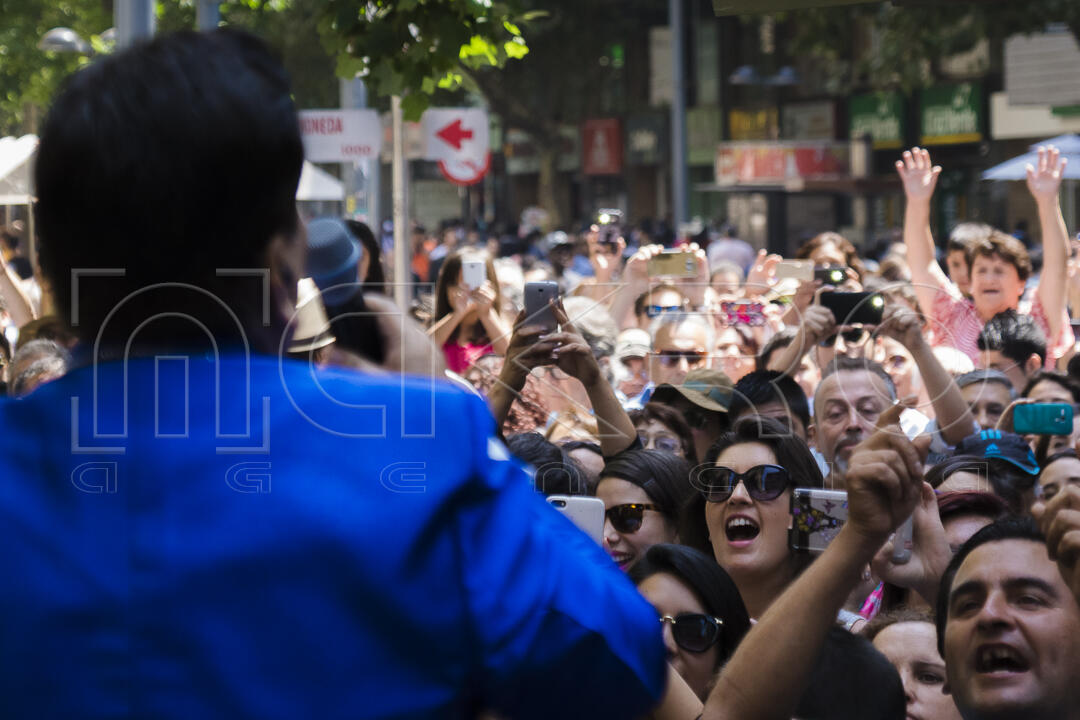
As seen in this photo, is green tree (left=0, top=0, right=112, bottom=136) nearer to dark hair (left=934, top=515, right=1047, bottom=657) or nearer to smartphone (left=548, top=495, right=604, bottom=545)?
smartphone (left=548, top=495, right=604, bottom=545)

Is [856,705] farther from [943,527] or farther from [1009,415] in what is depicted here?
[1009,415]

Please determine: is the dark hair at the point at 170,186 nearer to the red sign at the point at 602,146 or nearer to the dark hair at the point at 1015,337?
the dark hair at the point at 1015,337

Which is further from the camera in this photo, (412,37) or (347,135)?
(347,135)

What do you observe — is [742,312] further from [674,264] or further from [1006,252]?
[1006,252]

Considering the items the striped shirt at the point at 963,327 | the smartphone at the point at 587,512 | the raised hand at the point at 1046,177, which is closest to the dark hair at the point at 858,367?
the striped shirt at the point at 963,327

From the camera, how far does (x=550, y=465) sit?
14.6 ft

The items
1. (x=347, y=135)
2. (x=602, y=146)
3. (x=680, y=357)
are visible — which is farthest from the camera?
(x=602, y=146)

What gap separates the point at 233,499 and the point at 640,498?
2.90 metres

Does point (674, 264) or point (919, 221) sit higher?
point (919, 221)

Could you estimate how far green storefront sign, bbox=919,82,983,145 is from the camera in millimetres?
25828

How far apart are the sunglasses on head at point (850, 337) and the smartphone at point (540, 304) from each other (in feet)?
6.14

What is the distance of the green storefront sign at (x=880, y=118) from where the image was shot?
Answer: 27.9 m

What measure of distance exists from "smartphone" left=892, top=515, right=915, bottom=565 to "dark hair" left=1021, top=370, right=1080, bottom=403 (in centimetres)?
232

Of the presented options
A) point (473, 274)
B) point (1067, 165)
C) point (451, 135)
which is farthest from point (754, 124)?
point (473, 274)
